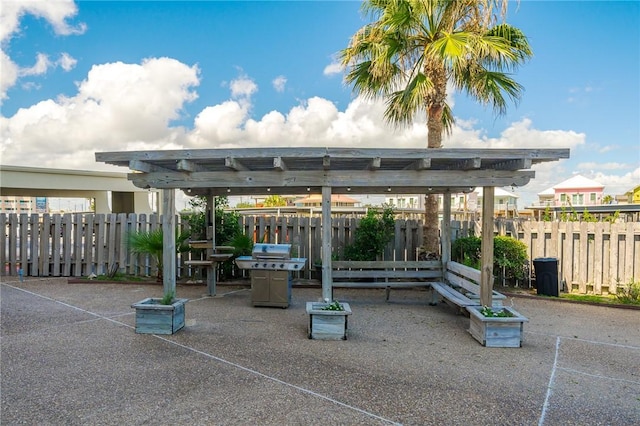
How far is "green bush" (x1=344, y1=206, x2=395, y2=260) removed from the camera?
8523 millimetres

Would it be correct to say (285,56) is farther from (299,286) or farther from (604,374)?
(604,374)

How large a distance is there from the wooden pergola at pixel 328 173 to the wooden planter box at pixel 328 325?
453 mm

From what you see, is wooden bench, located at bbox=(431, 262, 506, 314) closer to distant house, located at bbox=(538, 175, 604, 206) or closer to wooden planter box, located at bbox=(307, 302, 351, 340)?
wooden planter box, located at bbox=(307, 302, 351, 340)

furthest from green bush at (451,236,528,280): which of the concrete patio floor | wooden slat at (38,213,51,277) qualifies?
wooden slat at (38,213,51,277)

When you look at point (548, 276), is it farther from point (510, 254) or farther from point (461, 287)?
point (461, 287)

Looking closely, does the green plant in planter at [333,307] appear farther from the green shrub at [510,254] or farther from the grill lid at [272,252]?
the green shrub at [510,254]

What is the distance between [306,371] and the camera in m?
3.88

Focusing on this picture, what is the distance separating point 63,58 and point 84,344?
35.0 feet

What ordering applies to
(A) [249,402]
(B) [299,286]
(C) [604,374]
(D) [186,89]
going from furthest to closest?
(D) [186,89] → (B) [299,286] → (C) [604,374] → (A) [249,402]

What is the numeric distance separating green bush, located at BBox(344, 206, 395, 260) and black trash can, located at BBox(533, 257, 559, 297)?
10.2ft

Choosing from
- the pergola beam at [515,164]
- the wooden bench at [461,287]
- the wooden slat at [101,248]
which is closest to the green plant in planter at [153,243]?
the wooden slat at [101,248]

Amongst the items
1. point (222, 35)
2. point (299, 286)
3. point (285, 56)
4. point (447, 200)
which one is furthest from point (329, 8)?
point (299, 286)

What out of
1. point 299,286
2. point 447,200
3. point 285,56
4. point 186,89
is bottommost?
point 299,286

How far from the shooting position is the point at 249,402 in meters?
3.17
